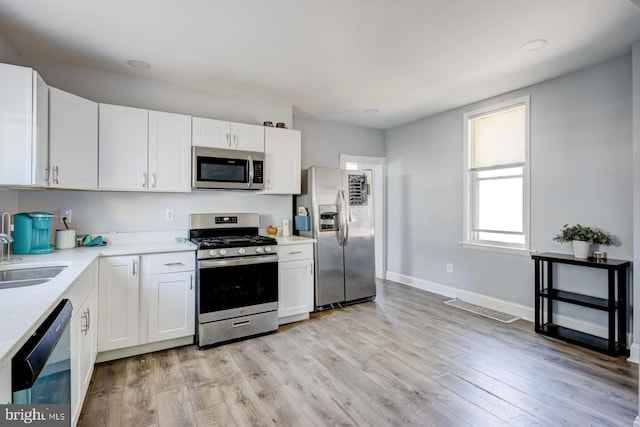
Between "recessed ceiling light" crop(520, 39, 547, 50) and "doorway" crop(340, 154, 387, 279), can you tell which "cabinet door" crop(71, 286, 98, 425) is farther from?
"doorway" crop(340, 154, 387, 279)

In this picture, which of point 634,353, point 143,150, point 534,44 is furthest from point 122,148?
point 634,353

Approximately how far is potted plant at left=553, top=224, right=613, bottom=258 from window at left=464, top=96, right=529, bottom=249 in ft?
1.65

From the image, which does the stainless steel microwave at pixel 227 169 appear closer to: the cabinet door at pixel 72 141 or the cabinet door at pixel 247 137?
the cabinet door at pixel 247 137

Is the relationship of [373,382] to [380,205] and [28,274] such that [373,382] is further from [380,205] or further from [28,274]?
[380,205]

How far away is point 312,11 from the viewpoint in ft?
7.10

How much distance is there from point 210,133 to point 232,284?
60.7 inches

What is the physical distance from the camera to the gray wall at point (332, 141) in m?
4.72

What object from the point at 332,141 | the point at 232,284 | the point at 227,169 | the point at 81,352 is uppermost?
the point at 332,141

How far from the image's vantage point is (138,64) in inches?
116

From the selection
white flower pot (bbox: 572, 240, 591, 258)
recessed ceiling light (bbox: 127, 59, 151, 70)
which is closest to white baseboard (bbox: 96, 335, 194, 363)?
recessed ceiling light (bbox: 127, 59, 151, 70)

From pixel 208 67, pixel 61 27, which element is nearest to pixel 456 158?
pixel 208 67

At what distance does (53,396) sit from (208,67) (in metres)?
2.70

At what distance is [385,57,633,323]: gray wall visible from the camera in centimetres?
286

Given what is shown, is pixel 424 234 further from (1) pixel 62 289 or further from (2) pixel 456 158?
(1) pixel 62 289
